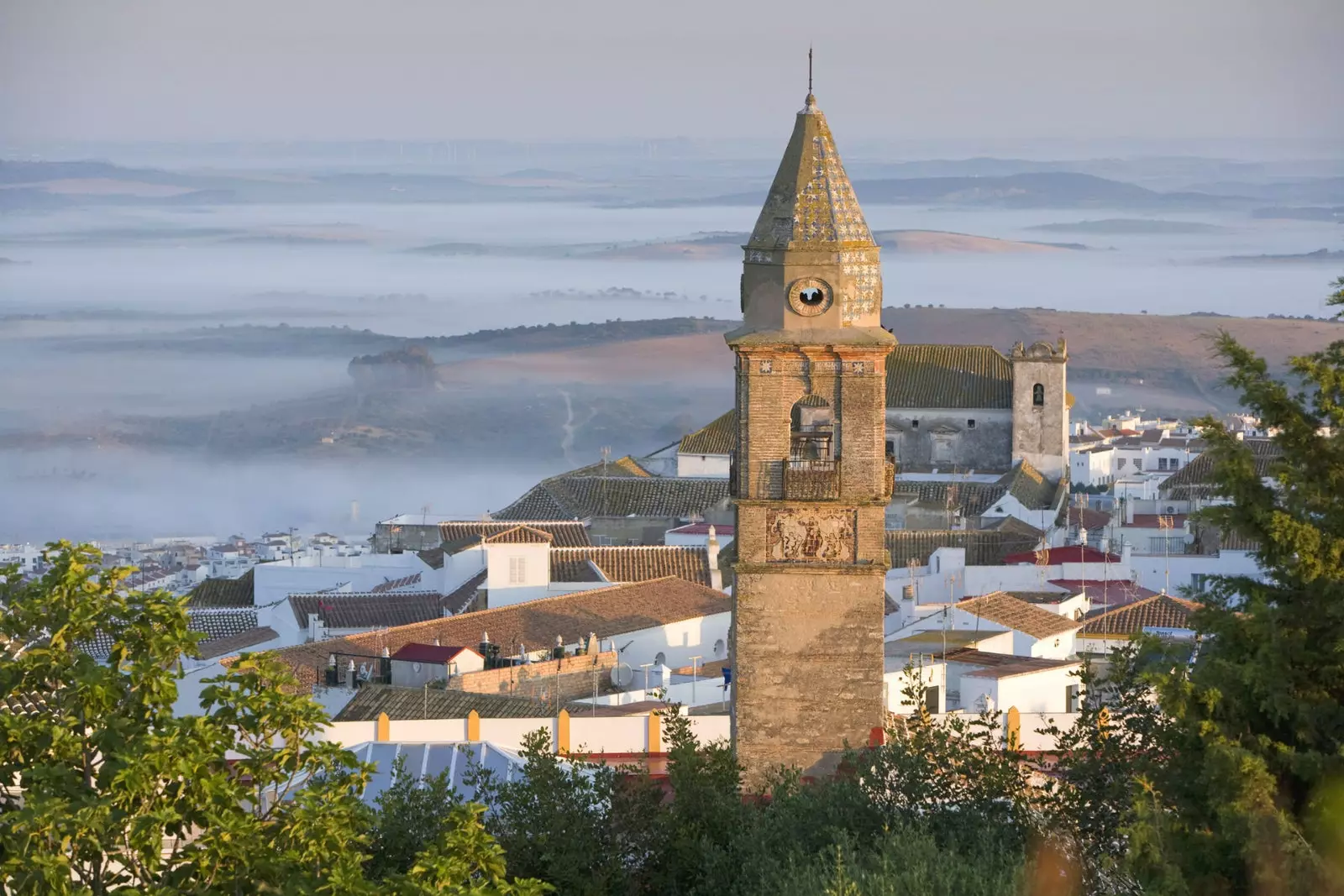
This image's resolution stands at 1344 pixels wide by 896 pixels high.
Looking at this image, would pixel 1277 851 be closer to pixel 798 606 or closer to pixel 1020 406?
pixel 798 606

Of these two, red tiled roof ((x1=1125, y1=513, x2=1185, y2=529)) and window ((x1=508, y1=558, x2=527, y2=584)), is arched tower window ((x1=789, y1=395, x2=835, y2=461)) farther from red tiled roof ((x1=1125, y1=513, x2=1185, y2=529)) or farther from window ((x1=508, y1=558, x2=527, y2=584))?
red tiled roof ((x1=1125, y1=513, x2=1185, y2=529))

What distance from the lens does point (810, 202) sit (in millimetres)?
24656

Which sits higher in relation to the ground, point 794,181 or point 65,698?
point 794,181

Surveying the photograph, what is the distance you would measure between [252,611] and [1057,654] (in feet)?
46.0

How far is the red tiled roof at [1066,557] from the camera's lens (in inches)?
1944

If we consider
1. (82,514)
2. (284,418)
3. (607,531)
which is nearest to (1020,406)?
(607,531)

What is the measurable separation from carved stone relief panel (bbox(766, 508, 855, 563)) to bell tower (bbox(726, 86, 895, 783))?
1cm

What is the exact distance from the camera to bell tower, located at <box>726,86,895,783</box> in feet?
79.8

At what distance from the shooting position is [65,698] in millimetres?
15133

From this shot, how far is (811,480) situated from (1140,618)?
15126 mm

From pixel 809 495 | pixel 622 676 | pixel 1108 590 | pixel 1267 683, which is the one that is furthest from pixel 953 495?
pixel 1267 683

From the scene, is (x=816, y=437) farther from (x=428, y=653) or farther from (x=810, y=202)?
(x=428, y=653)

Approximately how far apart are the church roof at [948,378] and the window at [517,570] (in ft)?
105

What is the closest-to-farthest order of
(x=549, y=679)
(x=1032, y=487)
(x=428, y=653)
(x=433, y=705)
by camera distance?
1. (x=433, y=705)
2. (x=428, y=653)
3. (x=549, y=679)
4. (x=1032, y=487)
